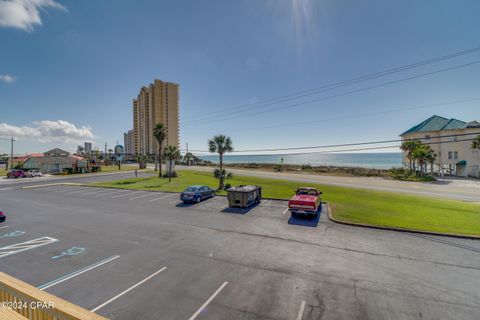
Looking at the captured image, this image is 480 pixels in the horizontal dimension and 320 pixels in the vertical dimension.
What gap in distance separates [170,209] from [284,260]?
11320mm

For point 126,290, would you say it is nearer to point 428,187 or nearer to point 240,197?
point 240,197

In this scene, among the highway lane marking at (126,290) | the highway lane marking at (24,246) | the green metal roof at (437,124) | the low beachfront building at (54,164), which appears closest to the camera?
the highway lane marking at (126,290)

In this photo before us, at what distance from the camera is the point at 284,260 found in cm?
870

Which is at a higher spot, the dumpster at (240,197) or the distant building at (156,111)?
the distant building at (156,111)

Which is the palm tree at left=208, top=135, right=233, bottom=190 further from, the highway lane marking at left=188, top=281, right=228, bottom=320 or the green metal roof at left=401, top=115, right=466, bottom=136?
the green metal roof at left=401, top=115, right=466, bottom=136

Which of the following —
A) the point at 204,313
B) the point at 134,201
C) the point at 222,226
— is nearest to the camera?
the point at 204,313

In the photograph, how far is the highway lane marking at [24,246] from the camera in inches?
371

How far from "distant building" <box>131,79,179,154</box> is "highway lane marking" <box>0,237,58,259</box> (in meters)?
103

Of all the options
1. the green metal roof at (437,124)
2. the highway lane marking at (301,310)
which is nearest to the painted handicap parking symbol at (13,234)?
the highway lane marking at (301,310)

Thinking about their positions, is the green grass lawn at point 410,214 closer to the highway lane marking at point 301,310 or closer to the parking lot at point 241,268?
the parking lot at point 241,268

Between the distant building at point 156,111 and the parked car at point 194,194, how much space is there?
9575 cm

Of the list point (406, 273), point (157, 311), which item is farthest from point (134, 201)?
point (406, 273)

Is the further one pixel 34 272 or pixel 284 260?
pixel 284 260

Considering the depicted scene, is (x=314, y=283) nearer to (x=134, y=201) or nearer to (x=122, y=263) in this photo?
(x=122, y=263)
